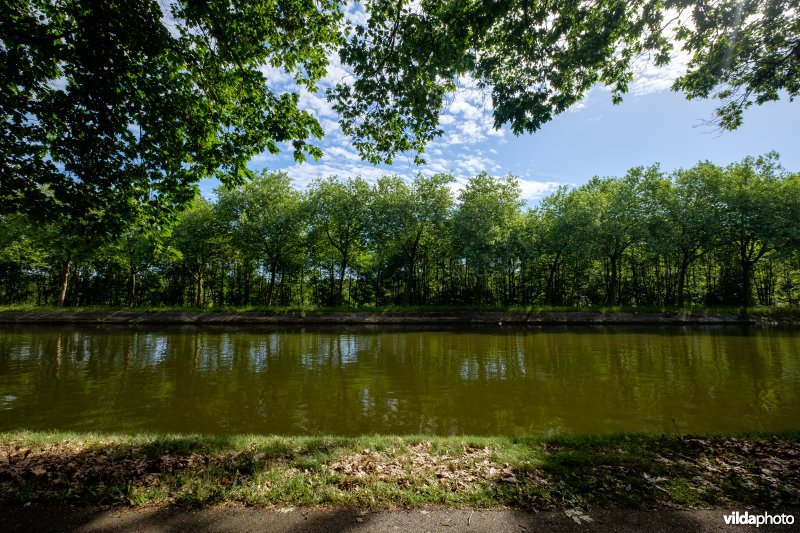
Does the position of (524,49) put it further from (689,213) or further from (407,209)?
(689,213)

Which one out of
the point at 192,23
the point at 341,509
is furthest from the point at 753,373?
the point at 192,23

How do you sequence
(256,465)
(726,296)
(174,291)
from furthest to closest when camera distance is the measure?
1. (174,291)
2. (726,296)
3. (256,465)

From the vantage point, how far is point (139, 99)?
7012mm

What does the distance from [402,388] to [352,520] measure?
694 centimetres

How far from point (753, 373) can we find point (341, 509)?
1502 cm

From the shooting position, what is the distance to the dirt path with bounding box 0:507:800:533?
135 inches

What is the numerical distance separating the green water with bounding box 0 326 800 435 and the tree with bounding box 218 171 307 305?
20.5m

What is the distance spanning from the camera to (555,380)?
11.2m

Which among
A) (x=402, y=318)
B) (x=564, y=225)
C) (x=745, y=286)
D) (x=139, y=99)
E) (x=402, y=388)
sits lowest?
(x=402, y=388)

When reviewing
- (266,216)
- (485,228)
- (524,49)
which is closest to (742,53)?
(524,49)

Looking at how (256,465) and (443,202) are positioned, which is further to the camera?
(443,202)

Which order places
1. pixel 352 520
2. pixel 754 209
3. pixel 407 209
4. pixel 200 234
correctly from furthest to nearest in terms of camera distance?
pixel 200 234 < pixel 407 209 < pixel 754 209 < pixel 352 520

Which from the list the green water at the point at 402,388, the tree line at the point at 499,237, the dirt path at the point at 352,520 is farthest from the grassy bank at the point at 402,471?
the tree line at the point at 499,237

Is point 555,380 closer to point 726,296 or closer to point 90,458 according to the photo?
point 90,458
